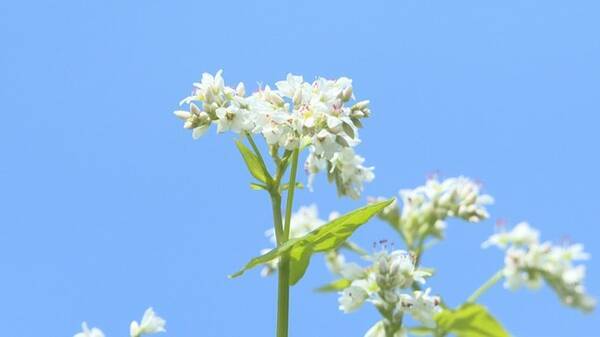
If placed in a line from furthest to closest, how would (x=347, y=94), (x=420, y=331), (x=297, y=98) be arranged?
(x=420, y=331) < (x=347, y=94) < (x=297, y=98)

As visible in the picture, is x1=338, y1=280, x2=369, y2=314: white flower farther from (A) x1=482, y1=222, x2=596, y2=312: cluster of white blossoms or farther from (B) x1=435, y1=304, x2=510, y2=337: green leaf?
(A) x1=482, y1=222, x2=596, y2=312: cluster of white blossoms

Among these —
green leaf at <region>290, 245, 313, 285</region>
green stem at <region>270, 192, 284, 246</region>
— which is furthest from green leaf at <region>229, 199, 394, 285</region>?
green stem at <region>270, 192, 284, 246</region>

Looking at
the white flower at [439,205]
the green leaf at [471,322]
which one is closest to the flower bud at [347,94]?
the green leaf at [471,322]

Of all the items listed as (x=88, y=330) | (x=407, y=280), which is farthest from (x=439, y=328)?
(x=88, y=330)

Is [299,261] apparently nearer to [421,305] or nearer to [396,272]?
[396,272]

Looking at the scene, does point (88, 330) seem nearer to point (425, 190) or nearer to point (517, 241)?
point (425, 190)

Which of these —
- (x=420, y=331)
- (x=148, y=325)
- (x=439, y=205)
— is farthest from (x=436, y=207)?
(x=148, y=325)
